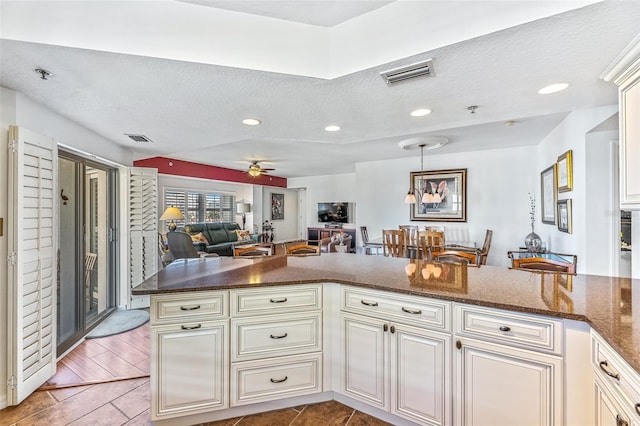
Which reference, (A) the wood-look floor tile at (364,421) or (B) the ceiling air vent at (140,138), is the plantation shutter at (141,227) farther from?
(A) the wood-look floor tile at (364,421)

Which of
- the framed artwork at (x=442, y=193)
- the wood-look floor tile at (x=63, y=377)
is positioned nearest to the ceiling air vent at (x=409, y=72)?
the wood-look floor tile at (x=63, y=377)

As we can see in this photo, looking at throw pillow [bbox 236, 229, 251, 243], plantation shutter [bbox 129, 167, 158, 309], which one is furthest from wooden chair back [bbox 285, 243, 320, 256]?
throw pillow [bbox 236, 229, 251, 243]

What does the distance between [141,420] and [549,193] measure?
5.01 metres

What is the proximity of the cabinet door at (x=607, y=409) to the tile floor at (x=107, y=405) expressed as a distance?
1142 millimetres

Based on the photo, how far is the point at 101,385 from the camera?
2.36 meters

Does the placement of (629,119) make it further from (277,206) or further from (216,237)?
(277,206)

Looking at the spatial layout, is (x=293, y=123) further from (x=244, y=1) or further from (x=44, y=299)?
(x=44, y=299)

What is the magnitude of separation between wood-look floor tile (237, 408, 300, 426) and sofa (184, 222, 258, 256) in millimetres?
5189

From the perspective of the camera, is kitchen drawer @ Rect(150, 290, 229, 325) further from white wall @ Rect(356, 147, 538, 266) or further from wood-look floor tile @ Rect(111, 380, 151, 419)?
white wall @ Rect(356, 147, 538, 266)

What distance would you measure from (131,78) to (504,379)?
2.77 metres

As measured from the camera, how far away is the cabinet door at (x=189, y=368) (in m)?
1.80

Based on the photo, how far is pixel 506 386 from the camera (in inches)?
59.0

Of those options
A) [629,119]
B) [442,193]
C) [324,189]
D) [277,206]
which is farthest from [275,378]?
[277,206]

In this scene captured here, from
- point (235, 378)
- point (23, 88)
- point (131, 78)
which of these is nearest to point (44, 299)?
point (23, 88)
